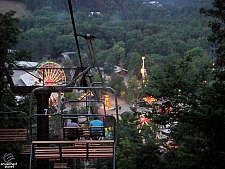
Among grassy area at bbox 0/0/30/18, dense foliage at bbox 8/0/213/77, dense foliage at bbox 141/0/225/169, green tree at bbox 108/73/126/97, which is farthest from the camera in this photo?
grassy area at bbox 0/0/30/18

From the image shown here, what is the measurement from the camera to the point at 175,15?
273 feet

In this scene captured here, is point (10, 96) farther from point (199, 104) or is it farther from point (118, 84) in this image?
point (118, 84)

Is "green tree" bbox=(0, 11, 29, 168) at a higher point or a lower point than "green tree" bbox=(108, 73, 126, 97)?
higher

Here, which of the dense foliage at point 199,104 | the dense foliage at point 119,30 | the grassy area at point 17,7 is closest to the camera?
the dense foliage at point 199,104

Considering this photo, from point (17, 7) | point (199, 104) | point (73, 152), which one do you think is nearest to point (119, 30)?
point (17, 7)

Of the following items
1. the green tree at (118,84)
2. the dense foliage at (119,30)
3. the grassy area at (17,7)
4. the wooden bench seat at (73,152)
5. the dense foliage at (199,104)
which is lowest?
the green tree at (118,84)

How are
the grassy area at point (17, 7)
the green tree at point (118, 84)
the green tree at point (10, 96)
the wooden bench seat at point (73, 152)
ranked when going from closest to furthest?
the wooden bench seat at point (73, 152), the green tree at point (10, 96), the green tree at point (118, 84), the grassy area at point (17, 7)

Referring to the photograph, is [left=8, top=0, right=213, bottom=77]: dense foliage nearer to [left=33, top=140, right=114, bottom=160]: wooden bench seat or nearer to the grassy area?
the grassy area

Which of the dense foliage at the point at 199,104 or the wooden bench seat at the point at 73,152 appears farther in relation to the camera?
the dense foliage at the point at 199,104

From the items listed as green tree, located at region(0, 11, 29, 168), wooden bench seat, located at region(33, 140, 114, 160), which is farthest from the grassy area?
wooden bench seat, located at region(33, 140, 114, 160)

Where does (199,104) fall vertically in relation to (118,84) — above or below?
above

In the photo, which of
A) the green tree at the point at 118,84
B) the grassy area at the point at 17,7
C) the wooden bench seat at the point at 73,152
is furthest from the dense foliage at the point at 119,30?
the wooden bench seat at the point at 73,152

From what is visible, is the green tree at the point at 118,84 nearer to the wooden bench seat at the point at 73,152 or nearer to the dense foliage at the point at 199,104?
the dense foliage at the point at 199,104

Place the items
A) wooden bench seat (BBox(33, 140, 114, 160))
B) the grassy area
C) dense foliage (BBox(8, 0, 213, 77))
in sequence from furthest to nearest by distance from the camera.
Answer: the grassy area
dense foliage (BBox(8, 0, 213, 77))
wooden bench seat (BBox(33, 140, 114, 160))
